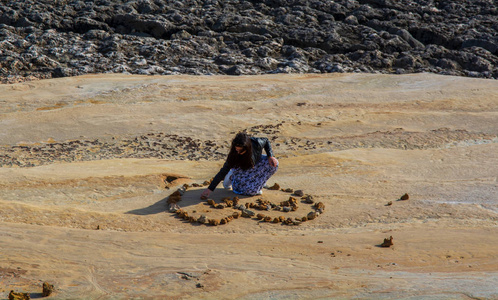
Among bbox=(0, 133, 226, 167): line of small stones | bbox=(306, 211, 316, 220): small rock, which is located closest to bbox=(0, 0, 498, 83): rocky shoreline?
bbox=(0, 133, 226, 167): line of small stones

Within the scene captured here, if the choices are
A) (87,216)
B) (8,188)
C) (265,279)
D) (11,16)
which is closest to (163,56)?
(11,16)

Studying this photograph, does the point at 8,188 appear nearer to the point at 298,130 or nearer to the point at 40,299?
the point at 40,299

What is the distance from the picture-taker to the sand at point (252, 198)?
142 inches

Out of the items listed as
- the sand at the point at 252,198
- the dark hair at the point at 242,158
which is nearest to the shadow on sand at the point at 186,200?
the sand at the point at 252,198

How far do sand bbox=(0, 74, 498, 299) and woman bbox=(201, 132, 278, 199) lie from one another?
0.24 metres

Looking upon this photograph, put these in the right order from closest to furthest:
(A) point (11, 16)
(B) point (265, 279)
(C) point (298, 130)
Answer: (B) point (265, 279) → (C) point (298, 130) → (A) point (11, 16)

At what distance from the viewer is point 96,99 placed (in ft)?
27.8

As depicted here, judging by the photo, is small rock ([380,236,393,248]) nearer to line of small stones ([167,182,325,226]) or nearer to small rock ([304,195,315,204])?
line of small stones ([167,182,325,226])

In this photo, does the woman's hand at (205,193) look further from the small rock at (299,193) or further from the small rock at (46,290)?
the small rock at (46,290)

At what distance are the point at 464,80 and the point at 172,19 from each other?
6430 millimetres

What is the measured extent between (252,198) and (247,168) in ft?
1.15

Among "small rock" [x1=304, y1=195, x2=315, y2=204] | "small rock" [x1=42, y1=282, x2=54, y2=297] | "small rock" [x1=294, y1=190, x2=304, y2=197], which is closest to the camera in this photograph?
"small rock" [x1=42, y1=282, x2=54, y2=297]

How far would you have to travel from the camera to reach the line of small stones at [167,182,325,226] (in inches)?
184

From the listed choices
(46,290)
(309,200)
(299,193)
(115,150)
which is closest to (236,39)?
(115,150)
